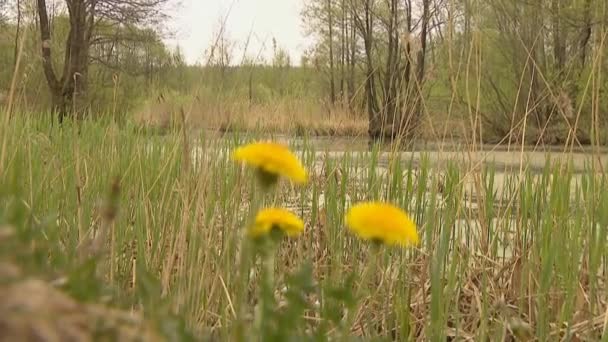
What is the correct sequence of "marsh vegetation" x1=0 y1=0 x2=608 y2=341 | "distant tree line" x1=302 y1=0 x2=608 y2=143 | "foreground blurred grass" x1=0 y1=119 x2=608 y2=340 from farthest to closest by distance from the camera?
"distant tree line" x1=302 y1=0 x2=608 y2=143, "foreground blurred grass" x1=0 y1=119 x2=608 y2=340, "marsh vegetation" x1=0 y1=0 x2=608 y2=341

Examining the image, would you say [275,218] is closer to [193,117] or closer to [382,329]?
[382,329]

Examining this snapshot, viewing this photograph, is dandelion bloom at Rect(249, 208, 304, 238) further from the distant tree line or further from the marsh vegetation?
the distant tree line

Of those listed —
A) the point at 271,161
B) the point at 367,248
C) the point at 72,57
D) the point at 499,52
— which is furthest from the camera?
the point at 499,52

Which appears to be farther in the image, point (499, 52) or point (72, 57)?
point (499, 52)

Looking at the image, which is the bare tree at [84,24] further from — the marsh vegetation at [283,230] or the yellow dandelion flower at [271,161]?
the yellow dandelion flower at [271,161]

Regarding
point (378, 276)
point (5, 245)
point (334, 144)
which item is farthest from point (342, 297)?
point (334, 144)

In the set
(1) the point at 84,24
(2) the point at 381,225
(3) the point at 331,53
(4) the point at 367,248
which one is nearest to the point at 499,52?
(3) the point at 331,53

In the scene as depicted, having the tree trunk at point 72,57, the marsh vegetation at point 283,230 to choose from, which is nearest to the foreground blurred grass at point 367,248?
the marsh vegetation at point 283,230

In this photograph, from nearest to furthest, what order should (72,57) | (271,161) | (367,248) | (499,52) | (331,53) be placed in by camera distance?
1. (271,161)
2. (367,248)
3. (72,57)
4. (499,52)
5. (331,53)

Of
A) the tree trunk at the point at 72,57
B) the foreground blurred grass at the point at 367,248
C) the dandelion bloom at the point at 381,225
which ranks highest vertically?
the tree trunk at the point at 72,57

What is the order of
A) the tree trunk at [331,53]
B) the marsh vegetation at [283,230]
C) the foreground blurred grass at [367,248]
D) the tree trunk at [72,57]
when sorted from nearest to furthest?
the marsh vegetation at [283,230], the foreground blurred grass at [367,248], the tree trunk at [72,57], the tree trunk at [331,53]

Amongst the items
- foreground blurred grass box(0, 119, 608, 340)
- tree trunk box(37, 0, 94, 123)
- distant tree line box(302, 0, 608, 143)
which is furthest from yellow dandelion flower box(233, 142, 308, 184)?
tree trunk box(37, 0, 94, 123)

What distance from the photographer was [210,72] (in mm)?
1761

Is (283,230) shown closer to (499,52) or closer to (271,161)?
(271,161)
